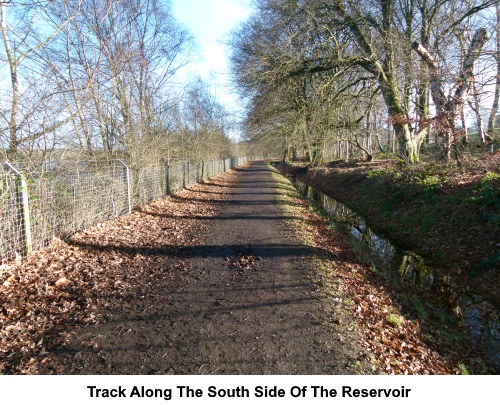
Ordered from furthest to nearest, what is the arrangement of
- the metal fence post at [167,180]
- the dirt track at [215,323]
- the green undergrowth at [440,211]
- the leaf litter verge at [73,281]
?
the metal fence post at [167,180] → the green undergrowth at [440,211] → the leaf litter verge at [73,281] → the dirt track at [215,323]

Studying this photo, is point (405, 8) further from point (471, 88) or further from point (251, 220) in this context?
point (251, 220)

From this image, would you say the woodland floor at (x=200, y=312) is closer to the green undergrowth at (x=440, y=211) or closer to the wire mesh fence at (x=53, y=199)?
the wire mesh fence at (x=53, y=199)

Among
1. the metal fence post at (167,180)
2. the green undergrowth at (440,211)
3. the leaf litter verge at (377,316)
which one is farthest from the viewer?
the metal fence post at (167,180)

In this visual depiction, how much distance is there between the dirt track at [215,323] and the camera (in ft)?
9.49

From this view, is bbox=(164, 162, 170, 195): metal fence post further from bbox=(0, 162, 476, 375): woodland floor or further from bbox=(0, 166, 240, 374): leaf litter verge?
bbox=(0, 162, 476, 375): woodland floor

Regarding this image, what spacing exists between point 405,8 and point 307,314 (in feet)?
53.5

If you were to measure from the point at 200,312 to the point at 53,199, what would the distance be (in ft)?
14.0

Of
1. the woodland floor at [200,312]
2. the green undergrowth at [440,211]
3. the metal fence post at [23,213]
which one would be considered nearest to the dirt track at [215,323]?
the woodland floor at [200,312]

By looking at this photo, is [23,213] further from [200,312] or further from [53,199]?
[200,312]

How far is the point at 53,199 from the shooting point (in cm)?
601

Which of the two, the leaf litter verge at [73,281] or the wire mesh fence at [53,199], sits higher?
the wire mesh fence at [53,199]

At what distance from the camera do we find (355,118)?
19281 millimetres

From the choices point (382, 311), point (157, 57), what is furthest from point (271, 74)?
point (382, 311)

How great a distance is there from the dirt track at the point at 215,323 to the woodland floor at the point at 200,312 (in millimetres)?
14
